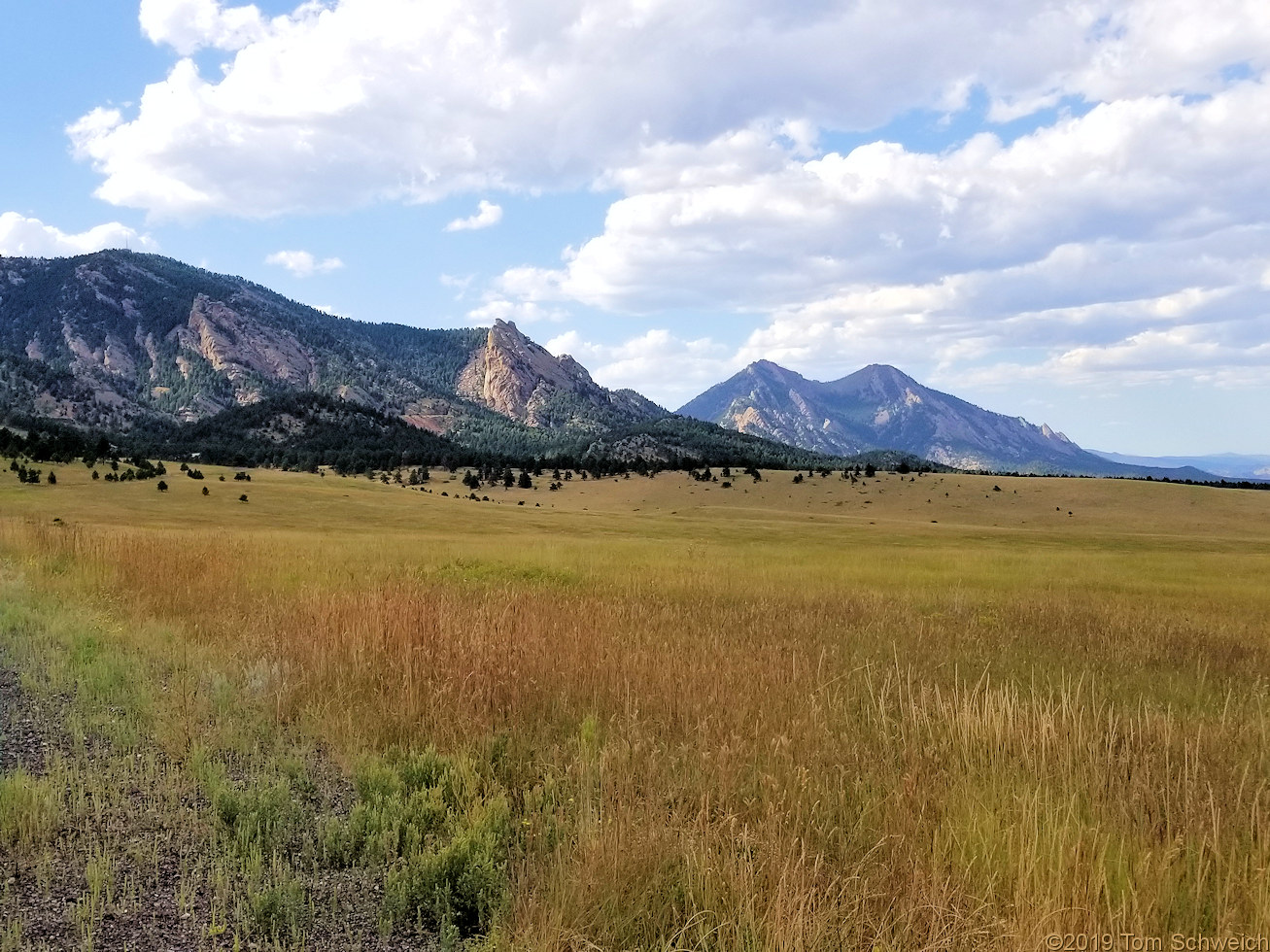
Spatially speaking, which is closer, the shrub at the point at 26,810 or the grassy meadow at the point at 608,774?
the grassy meadow at the point at 608,774

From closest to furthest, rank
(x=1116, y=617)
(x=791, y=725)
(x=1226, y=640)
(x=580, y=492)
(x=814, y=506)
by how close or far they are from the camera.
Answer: (x=791, y=725) → (x=1226, y=640) → (x=1116, y=617) → (x=814, y=506) → (x=580, y=492)

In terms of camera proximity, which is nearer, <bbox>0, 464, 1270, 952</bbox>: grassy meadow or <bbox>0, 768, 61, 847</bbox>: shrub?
<bbox>0, 464, 1270, 952</bbox>: grassy meadow

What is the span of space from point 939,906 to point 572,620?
6399mm

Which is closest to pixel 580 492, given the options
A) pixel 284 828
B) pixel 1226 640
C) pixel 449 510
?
pixel 449 510

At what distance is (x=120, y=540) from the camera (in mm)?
17688

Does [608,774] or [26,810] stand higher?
[608,774]

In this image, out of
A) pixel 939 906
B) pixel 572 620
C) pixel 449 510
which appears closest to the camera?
pixel 939 906

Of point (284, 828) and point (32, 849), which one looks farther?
point (284, 828)

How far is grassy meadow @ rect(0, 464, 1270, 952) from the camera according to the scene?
3.64m

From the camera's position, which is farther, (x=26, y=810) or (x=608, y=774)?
(x=608, y=774)

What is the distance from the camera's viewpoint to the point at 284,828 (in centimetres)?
446

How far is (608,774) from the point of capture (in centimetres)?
482

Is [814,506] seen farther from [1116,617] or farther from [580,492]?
[1116,617]

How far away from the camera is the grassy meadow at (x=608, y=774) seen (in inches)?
143
